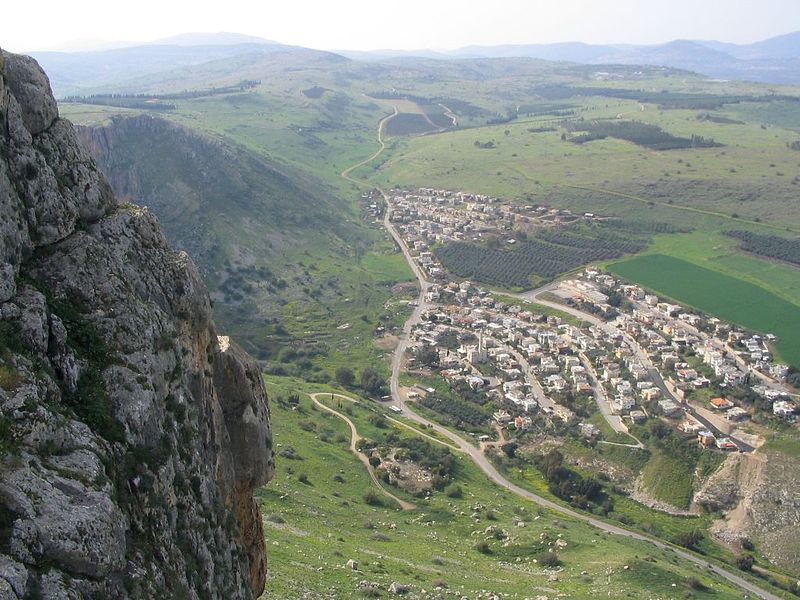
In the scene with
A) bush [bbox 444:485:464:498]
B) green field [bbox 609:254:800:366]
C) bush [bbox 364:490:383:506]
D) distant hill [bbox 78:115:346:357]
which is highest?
distant hill [bbox 78:115:346:357]

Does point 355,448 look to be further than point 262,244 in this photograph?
No

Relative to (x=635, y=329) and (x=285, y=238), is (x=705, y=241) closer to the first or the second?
(x=635, y=329)

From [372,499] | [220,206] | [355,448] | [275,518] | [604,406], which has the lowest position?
[604,406]

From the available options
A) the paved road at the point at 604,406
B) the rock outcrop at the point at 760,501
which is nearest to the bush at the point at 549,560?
the rock outcrop at the point at 760,501

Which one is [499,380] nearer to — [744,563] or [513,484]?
[513,484]

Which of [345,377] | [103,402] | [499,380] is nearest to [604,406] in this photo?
[499,380]

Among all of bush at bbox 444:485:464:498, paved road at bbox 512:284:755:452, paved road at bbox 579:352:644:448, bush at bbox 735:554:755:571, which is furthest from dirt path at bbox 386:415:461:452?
paved road at bbox 512:284:755:452

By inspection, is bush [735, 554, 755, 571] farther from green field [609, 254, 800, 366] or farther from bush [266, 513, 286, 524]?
green field [609, 254, 800, 366]
